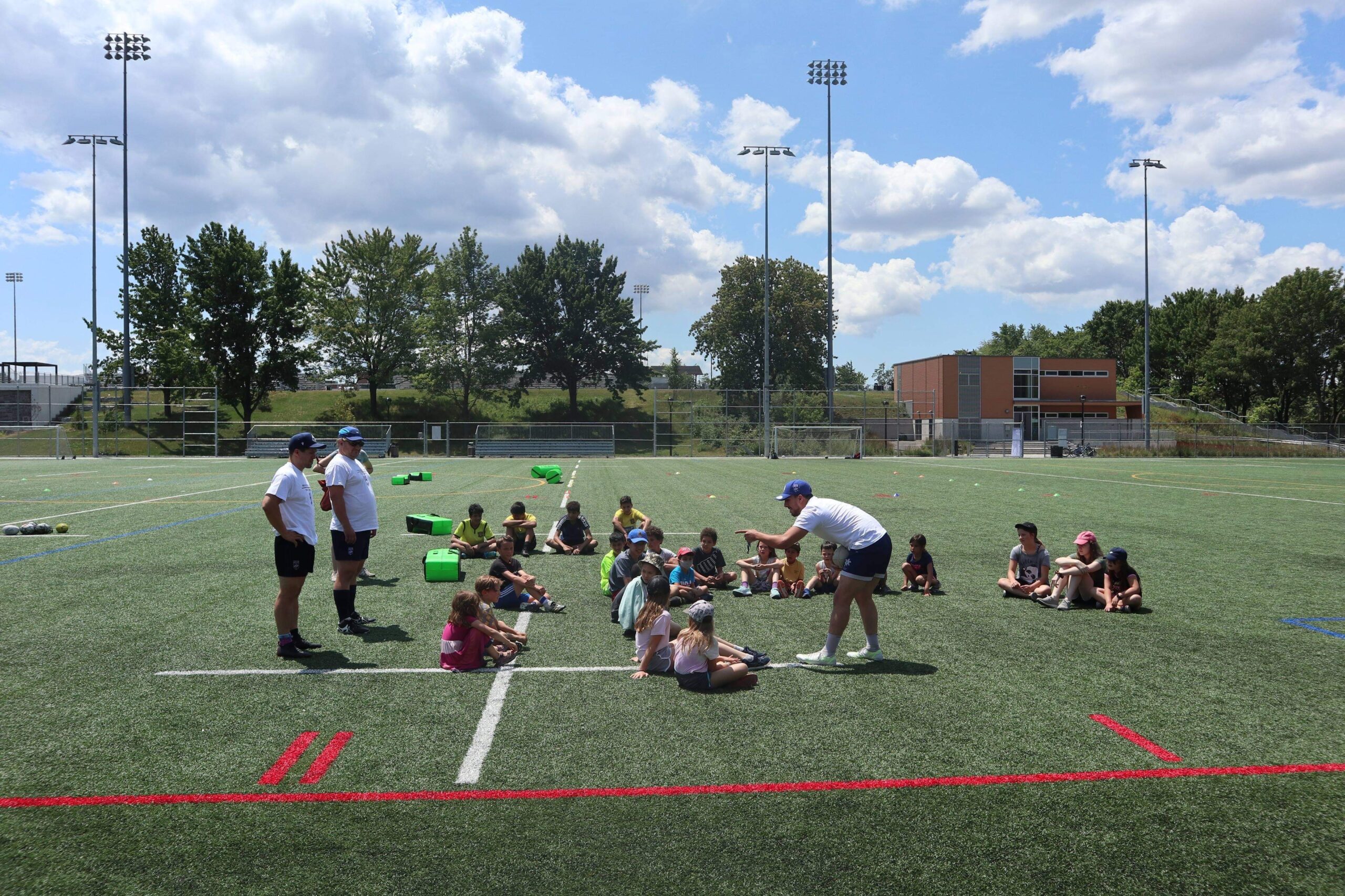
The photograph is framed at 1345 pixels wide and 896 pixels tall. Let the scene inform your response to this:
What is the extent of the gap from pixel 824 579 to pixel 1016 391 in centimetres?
7960

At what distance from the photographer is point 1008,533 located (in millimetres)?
17328

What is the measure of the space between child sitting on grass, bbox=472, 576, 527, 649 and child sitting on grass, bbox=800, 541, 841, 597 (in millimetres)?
4085

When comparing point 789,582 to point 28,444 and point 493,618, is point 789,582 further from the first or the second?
point 28,444

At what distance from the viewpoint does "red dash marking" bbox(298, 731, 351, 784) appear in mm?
5316

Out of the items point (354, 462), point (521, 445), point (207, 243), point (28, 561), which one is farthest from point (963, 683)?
point (207, 243)

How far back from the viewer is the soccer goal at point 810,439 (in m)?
57.3

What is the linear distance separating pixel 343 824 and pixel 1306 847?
506cm

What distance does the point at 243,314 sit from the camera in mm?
64688

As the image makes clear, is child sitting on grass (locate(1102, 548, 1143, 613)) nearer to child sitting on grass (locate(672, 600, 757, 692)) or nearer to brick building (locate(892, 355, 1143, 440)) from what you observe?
child sitting on grass (locate(672, 600, 757, 692))

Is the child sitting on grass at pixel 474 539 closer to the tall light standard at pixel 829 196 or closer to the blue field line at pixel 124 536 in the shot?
the blue field line at pixel 124 536

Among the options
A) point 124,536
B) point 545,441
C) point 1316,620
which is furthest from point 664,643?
point 545,441

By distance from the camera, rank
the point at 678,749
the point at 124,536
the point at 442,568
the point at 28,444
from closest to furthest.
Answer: the point at 678,749, the point at 442,568, the point at 124,536, the point at 28,444

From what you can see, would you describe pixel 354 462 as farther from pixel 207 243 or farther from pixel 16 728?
pixel 207 243

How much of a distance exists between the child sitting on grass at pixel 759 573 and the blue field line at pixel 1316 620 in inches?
229
